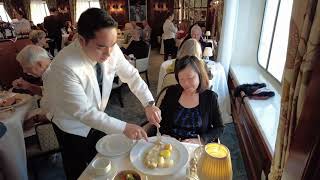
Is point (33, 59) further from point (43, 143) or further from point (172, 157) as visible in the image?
point (172, 157)

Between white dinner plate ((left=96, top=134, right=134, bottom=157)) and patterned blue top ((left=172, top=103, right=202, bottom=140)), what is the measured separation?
53 centimetres

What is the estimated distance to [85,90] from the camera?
1.47 metres

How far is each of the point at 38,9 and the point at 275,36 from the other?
11.1 m

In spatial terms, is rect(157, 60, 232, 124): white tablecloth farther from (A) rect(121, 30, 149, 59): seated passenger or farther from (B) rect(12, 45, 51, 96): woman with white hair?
(B) rect(12, 45, 51, 96): woman with white hair

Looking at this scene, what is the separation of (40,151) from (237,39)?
2.96 metres

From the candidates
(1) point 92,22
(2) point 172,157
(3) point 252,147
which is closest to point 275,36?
(3) point 252,147

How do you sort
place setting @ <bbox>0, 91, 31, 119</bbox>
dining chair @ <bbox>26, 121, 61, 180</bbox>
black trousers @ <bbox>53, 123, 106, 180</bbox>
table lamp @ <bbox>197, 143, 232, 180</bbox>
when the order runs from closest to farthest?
1. table lamp @ <bbox>197, 143, 232, 180</bbox>
2. black trousers @ <bbox>53, 123, 106, 180</bbox>
3. dining chair @ <bbox>26, 121, 61, 180</bbox>
4. place setting @ <bbox>0, 91, 31, 119</bbox>

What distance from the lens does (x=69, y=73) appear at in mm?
1327

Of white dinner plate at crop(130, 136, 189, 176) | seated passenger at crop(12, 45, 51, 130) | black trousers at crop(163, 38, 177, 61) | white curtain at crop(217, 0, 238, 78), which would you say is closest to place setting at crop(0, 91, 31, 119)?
seated passenger at crop(12, 45, 51, 130)

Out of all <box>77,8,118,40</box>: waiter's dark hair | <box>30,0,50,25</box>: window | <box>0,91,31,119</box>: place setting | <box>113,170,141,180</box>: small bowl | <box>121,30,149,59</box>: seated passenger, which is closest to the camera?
<box>113,170,141,180</box>: small bowl

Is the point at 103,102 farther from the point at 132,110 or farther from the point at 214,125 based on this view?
the point at 132,110

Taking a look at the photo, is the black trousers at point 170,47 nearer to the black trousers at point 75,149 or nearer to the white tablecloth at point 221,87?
the white tablecloth at point 221,87

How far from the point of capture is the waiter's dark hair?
125cm

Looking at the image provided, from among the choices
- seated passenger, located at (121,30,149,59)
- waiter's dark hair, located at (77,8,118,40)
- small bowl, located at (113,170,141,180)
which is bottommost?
small bowl, located at (113,170,141,180)
